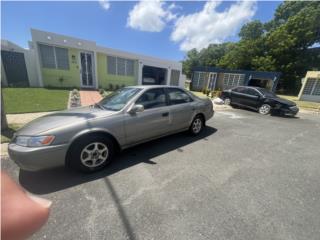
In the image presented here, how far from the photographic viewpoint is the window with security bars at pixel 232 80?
21.2 metres

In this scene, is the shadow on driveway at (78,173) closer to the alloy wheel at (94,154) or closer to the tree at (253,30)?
the alloy wheel at (94,154)

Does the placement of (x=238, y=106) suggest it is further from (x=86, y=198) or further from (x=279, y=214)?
(x=86, y=198)

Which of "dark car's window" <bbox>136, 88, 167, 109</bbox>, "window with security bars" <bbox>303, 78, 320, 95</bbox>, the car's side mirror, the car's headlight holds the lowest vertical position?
the car's headlight

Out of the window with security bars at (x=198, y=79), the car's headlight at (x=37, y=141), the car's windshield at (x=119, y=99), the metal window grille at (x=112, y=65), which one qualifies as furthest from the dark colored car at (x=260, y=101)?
the window with security bars at (x=198, y=79)

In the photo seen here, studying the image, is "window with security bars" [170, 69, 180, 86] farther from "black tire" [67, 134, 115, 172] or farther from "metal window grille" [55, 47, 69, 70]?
"black tire" [67, 134, 115, 172]

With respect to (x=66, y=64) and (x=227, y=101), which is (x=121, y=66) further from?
(x=227, y=101)

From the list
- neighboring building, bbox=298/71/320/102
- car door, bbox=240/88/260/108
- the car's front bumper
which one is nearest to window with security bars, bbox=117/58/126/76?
car door, bbox=240/88/260/108

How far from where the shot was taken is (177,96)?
14.6 ft

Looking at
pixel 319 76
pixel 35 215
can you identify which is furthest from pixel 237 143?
pixel 319 76

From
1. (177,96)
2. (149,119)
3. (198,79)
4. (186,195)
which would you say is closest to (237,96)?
(177,96)

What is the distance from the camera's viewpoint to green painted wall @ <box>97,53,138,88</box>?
46.4 feet

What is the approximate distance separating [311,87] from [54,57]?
24.9m

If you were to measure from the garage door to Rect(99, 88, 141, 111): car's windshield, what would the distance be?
40.1 ft

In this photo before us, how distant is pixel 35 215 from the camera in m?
0.85
